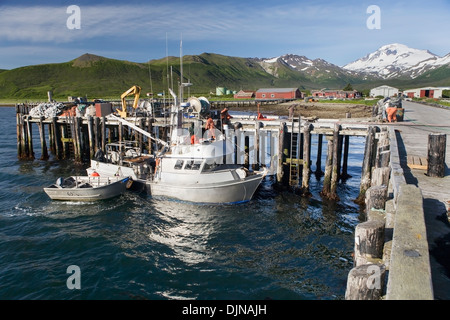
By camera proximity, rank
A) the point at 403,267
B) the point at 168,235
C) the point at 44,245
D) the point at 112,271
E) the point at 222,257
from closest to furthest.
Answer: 1. the point at 403,267
2. the point at 112,271
3. the point at 222,257
4. the point at 44,245
5. the point at 168,235

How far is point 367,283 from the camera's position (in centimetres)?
539

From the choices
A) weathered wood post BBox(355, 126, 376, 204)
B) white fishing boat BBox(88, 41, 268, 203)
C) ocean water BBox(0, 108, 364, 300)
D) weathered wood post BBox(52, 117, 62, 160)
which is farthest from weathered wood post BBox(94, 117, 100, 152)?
weathered wood post BBox(355, 126, 376, 204)

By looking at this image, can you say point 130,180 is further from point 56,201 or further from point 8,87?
point 8,87

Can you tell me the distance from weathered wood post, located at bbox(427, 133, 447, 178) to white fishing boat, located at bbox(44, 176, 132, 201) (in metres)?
17.1

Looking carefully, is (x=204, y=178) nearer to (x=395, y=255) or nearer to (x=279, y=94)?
(x=395, y=255)

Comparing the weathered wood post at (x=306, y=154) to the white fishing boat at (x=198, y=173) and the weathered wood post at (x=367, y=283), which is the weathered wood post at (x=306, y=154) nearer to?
the white fishing boat at (x=198, y=173)

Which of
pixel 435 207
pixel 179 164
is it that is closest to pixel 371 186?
pixel 435 207

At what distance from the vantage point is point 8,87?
178375mm

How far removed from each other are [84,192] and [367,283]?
18699mm

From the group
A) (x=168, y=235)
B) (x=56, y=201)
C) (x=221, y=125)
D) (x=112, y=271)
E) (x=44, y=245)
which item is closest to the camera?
(x=112, y=271)

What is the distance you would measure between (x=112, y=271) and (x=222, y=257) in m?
4.53
